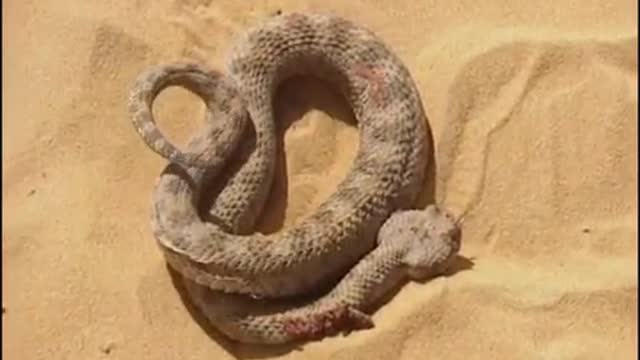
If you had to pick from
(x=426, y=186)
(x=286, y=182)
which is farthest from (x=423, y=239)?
(x=286, y=182)

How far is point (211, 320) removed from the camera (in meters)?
4.01

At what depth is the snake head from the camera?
400 centimetres

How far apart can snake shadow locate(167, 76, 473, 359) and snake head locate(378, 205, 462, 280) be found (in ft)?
0.20

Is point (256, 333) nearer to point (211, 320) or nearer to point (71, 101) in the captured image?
point (211, 320)

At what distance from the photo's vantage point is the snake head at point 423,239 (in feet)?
13.1

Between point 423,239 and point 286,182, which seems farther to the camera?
point 286,182

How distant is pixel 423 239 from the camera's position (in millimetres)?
4027

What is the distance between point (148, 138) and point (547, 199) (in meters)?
1.33

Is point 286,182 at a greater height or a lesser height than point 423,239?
greater

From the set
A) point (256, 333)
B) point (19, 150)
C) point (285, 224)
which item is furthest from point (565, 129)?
point (19, 150)

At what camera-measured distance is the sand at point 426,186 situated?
13.0 feet

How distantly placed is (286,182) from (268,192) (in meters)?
0.09

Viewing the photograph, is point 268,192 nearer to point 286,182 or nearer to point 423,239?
point 286,182

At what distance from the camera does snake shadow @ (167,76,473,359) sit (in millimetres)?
4004
